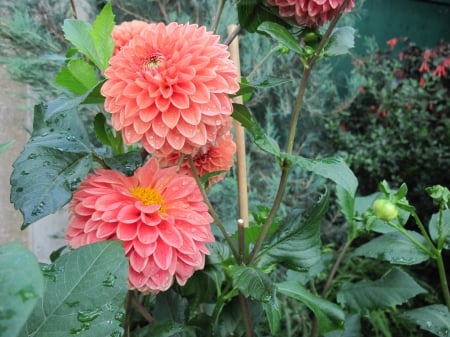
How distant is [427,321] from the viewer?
0.58 metres

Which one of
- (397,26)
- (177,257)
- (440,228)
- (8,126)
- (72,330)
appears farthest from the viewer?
(397,26)

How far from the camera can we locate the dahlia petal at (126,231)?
0.37 m

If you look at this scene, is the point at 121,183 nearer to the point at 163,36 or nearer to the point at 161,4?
the point at 163,36

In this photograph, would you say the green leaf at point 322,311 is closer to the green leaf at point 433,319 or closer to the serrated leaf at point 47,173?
the green leaf at point 433,319

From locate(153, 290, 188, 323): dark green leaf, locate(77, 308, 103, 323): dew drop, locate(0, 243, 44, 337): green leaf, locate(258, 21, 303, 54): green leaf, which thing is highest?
locate(258, 21, 303, 54): green leaf

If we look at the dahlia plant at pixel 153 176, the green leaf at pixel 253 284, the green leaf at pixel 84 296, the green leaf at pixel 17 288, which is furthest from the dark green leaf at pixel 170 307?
the green leaf at pixel 17 288

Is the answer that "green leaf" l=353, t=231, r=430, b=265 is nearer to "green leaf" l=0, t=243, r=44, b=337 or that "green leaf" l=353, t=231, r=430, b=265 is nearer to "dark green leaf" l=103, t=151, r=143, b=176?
"dark green leaf" l=103, t=151, r=143, b=176

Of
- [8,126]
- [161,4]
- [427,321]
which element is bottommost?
[8,126]

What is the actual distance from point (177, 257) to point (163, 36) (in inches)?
7.1

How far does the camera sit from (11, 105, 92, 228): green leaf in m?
0.35

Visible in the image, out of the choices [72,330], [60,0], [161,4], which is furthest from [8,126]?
[72,330]

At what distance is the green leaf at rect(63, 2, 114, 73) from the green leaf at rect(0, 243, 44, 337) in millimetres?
280

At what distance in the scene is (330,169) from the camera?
1.35 ft

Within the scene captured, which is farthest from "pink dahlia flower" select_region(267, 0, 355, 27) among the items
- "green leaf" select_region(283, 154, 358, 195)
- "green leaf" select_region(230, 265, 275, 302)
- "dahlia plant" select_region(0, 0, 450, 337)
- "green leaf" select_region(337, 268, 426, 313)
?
"green leaf" select_region(337, 268, 426, 313)
